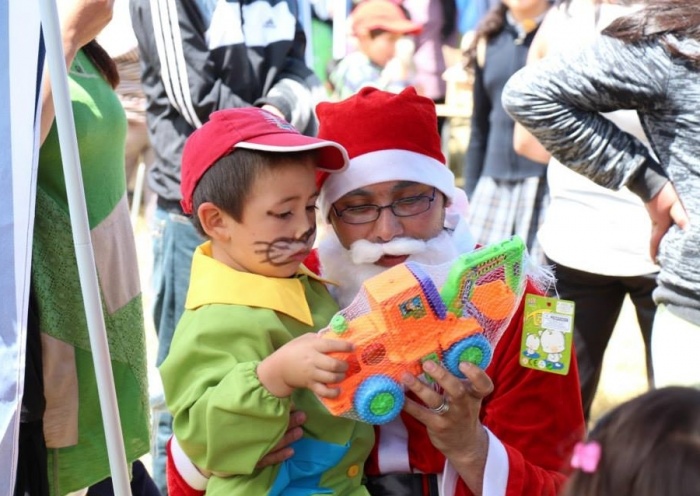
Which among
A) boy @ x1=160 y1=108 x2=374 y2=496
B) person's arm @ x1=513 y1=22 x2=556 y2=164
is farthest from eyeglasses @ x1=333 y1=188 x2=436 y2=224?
person's arm @ x1=513 y1=22 x2=556 y2=164

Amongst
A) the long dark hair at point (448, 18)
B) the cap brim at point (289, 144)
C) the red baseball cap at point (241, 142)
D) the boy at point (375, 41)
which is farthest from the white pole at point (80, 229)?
the long dark hair at point (448, 18)

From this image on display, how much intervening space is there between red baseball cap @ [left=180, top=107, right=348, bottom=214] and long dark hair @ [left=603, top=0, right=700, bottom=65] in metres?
0.76

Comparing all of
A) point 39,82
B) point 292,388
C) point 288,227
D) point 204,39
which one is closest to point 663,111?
point 288,227

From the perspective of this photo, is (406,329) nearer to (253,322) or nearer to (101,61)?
(253,322)

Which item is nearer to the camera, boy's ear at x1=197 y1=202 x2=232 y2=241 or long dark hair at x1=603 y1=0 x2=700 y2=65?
boy's ear at x1=197 y1=202 x2=232 y2=241

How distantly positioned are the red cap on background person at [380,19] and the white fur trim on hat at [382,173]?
5490 mm

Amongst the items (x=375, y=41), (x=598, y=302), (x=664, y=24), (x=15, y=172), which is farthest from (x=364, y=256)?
(x=375, y=41)

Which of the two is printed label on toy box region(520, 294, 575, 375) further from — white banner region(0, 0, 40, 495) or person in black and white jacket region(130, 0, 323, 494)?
person in black and white jacket region(130, 0, 323, 494)

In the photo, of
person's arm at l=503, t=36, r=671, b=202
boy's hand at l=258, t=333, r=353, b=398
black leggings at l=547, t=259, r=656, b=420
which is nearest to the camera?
boy's hand at l=258, t=333, r=353, b=398

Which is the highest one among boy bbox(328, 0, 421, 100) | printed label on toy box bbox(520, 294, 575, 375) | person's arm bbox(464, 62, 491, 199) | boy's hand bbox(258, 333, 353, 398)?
boy's hand bbox(258, 333, 353, 398)

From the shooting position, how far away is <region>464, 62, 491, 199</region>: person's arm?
4305mm

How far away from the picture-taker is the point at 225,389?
143cm

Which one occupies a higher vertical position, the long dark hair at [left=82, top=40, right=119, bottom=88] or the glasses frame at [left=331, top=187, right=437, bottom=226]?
the long dark hair at [left=82, top=40, right=119, bottom=88]

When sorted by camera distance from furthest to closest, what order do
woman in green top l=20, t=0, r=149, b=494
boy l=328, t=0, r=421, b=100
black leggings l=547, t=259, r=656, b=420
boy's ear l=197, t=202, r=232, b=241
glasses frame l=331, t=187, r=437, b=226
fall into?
boy l=328, t=0, r=421, b=100, black leggings l=547, t=259, r=656, b=420, woman in green top l=20, t=0, r=149, b=494, glasses frame l=331, t=187, r=437, b=226, boy's ear l=197, t=202, r=232, b=241
